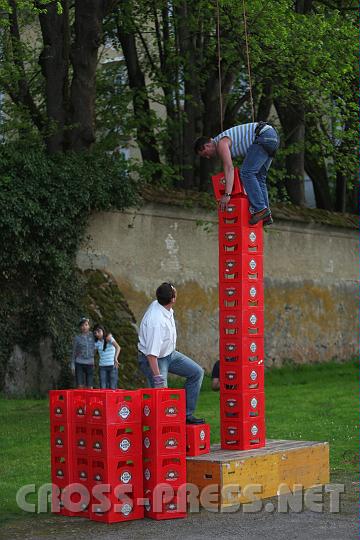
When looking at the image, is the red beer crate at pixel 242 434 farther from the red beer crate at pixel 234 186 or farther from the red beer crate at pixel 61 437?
the red beer crate at pixel 234 186

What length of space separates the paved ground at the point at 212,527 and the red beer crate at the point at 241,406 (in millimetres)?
1218

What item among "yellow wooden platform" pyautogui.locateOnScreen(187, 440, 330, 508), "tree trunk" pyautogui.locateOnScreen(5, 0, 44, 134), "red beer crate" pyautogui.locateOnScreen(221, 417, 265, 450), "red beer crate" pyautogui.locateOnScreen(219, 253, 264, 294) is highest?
"tree trunk" pyautogui.locateOnScreen(5, 0, 44, 134)

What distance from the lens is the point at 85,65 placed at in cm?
2319

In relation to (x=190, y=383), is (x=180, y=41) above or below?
above

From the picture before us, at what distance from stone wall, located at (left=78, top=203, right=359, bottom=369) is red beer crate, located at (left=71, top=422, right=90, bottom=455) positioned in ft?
45.2

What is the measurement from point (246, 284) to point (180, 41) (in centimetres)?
1643

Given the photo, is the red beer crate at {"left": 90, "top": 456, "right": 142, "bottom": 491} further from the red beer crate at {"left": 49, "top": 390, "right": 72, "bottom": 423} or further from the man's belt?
the man's belt

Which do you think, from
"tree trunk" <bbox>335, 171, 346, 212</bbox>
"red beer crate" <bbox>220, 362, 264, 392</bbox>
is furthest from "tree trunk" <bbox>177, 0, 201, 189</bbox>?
"red beer crate" <bbox>220, 362, 264, 392</bbox>

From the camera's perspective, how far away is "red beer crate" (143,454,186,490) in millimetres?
9828

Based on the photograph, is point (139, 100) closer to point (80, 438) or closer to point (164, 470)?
point (80, 438)

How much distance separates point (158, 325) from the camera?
425 inches

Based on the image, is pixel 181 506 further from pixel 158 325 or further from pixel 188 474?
pixel 158 325

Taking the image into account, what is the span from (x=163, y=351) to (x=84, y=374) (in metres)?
11.1

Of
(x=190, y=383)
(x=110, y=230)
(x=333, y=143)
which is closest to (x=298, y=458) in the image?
(x=190, y=383)
